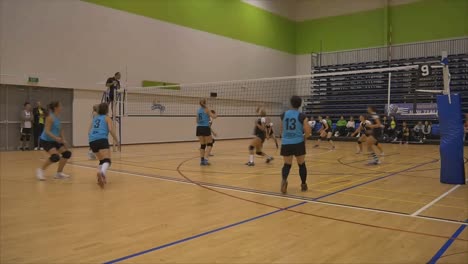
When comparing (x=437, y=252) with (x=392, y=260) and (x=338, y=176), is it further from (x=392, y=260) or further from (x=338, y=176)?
(x=338, y=176)

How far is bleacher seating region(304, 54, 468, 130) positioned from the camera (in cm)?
2122

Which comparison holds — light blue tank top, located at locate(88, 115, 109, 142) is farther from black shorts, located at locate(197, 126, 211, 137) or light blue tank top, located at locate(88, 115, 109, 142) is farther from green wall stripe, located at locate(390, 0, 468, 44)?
green wall stripe, located at locate(390, 0, 468, 44)

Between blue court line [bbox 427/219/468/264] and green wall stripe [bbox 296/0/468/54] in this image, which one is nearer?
blue court line [bbox 427/219/468/264]

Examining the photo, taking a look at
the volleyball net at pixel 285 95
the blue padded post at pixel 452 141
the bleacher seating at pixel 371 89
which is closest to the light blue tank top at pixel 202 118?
the blue padded post at pixel 452 141

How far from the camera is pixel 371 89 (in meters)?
23.1

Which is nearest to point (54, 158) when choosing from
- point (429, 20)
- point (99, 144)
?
point (99, 144)

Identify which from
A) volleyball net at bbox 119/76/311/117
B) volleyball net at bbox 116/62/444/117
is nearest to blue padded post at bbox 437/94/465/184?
volleyball net at bbox 119/76/311/117

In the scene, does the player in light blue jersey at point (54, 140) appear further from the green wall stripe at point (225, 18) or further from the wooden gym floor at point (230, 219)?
the green wall stripe at point (225, 18)

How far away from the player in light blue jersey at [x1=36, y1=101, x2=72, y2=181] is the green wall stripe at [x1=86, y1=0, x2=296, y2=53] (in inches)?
444

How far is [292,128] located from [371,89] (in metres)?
18.3

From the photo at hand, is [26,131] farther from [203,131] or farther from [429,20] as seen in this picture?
[429,20]

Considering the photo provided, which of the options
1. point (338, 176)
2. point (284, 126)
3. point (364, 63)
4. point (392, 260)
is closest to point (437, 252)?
point (392, 260)

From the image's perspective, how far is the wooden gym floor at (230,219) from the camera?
3623 millimetres

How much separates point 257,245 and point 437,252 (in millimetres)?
1691
